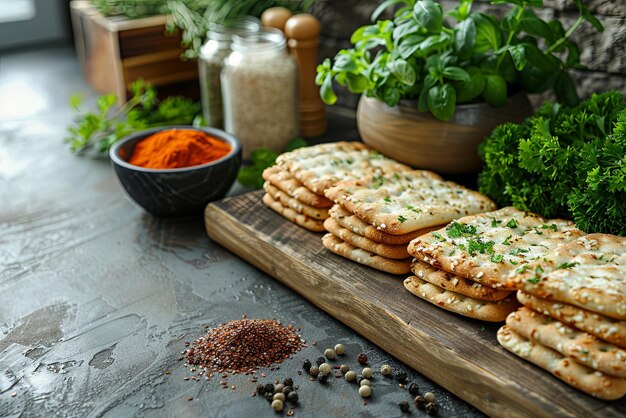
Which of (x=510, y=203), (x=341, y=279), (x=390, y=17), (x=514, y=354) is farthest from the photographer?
(x=390, y=17)

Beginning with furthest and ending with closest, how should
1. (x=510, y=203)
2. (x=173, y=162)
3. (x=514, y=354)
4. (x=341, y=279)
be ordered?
(x=173, y=162), (x=510, y=203), (x=341, y=279), (x=514, y=354)

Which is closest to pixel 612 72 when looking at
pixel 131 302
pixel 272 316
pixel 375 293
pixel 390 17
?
pixel 390 17

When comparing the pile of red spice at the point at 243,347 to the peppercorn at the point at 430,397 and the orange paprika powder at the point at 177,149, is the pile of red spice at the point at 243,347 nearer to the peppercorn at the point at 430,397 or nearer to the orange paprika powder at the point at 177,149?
the peppercorn at the point at 430,397

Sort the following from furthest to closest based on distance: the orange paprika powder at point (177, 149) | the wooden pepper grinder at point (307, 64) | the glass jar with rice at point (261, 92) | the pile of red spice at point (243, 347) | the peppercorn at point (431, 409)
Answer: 1. the wooden pepper grinder at point (307, 64)
2. the glass jar with rice at point (261, 92)
3. the orange paprika powder at point (177, 149)
4. the pile of red spice at point (243, 347)
5. the peppercorn at point (431, 409)

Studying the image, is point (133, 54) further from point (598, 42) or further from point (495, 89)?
point (598, 42)

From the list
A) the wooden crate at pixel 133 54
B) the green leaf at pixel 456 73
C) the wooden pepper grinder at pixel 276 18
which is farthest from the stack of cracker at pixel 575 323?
the wooden crate at pixel 133 54

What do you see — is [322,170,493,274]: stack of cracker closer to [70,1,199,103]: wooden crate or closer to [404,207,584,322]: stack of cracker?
[404,207,584,322]: stack of cracker

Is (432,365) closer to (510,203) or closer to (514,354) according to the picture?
(514,354)
